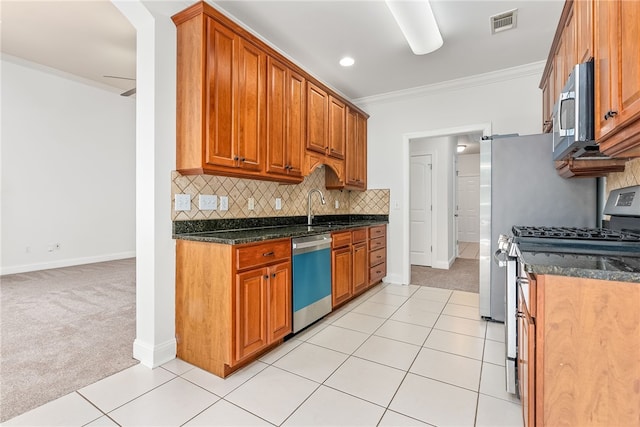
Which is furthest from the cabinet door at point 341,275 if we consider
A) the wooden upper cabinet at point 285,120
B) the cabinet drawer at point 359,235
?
the wooden upper cabinet at point 285,120

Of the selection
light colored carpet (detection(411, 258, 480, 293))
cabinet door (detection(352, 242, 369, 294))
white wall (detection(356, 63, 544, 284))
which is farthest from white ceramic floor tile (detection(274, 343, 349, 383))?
light colored carpet (detection(411, 258, 480, 293))

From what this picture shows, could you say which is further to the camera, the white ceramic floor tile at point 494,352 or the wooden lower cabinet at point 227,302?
the white ceramic floor tile at point 494,352

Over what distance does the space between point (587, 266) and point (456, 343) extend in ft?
5.54

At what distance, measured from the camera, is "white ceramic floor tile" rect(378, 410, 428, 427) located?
155 cm

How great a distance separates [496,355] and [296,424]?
5.23 feet

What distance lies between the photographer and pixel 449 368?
2090mm

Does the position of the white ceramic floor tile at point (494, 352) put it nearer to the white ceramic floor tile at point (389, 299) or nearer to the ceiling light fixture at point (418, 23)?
the white ceramic floor tile at point (389, 299)

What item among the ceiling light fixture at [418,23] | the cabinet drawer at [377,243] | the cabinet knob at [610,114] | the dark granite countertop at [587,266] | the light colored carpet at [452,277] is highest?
the ceiling light fixture at [418,23]

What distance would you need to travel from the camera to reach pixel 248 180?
9.57 ft

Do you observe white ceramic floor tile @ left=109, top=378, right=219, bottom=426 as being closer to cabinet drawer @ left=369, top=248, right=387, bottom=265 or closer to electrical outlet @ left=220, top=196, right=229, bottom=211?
electrical outlet @ left=220, top=196, right=229, bottom=211

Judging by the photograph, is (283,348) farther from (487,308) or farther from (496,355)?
(487,308)

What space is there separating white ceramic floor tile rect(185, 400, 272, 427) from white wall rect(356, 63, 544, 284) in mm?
3100

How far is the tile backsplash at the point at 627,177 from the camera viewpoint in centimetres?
187

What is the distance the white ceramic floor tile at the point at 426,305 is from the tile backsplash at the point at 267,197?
137 cm
